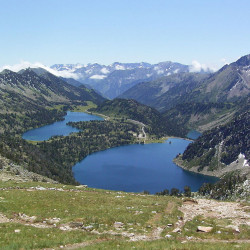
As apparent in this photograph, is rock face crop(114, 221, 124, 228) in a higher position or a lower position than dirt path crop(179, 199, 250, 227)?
higher

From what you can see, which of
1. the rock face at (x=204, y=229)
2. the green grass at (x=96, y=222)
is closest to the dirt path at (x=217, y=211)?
the green grass at (x=96, y=222)

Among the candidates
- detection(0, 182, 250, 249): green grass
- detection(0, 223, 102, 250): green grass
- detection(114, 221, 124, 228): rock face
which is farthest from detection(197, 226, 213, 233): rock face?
detection(0, 223, 102, 250): green grass

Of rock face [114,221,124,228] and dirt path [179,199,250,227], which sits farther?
dirt path [179,199,250,227]

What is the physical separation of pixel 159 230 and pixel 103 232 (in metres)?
6.81

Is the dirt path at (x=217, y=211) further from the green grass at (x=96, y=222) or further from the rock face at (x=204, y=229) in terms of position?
the rock face at (x=204, y=229)

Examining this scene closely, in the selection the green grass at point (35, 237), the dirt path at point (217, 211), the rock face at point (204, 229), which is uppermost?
the green grass at point (35, 237)

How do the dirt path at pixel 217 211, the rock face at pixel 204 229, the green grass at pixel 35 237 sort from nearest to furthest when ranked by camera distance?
the green grass at pixel 35 237
the rock face at pixel 204 229
the dirt path at pixel 217 211

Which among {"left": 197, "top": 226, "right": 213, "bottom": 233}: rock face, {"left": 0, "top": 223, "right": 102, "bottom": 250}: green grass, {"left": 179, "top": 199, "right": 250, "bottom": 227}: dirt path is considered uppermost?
{"left": 0, "top": 223, "right": 102, "bottom": 250}: green grass

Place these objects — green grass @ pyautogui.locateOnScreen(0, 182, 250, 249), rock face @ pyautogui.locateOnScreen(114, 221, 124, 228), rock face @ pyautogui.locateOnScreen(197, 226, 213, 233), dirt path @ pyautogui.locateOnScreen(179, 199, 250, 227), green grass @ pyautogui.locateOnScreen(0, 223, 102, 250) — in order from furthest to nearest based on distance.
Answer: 1. dirt path @ pyautogui.locateOnScreen(179, 199, 250, 227)
2. rock face @ pyautogui.locateOnScreen(114, 221, 124, 228)
3. rock face @ pyautogui.locateOnScreen(197, 226, 213, 233)
4. green grass @ pyautogui.locateOnScreen(0, 182, 250, 249)
5. green grass @ pyautogui.locateOnScreen(0, 223, 102, 250)

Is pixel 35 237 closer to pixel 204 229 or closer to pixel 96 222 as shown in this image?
pixel 96 222

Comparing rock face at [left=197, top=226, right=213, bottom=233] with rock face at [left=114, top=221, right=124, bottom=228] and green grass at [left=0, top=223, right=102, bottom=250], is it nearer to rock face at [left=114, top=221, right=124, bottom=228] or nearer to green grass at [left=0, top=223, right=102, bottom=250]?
rock face at [left=114, top=221, right=124, bottom=228]

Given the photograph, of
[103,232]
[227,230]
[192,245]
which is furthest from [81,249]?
[227,230]

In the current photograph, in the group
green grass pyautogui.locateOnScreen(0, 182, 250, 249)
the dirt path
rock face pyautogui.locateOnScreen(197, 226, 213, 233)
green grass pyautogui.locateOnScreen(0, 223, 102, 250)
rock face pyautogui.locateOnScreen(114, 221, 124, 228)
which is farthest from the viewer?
the dirt path

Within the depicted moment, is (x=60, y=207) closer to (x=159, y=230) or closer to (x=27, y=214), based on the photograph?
(x=27, y=214)
